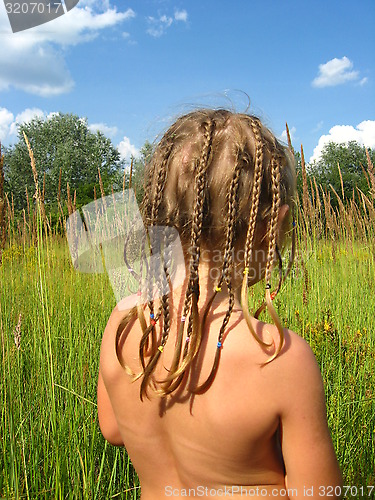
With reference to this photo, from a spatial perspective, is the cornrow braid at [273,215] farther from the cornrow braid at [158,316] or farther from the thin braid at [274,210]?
the cornrow braid at [158,316]

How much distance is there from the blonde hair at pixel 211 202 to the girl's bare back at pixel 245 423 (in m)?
0.02

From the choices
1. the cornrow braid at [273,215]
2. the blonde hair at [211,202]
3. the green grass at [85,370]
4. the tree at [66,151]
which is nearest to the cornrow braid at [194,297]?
the blonde hair at [211,202]

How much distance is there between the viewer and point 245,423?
2.20 feet

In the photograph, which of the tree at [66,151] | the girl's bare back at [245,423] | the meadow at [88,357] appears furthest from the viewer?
the tree at [66,151]

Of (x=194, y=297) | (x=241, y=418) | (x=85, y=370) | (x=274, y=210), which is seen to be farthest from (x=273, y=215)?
(x=85, y=370)

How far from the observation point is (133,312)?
2.67ft

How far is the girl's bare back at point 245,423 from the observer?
2.17 feet

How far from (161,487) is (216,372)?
29 cm

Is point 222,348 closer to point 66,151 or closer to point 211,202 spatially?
point 211,202

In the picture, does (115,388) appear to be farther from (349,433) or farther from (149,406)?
(349,433)

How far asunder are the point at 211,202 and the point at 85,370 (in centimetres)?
84

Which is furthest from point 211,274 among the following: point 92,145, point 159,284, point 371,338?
point 92,145

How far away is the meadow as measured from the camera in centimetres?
118

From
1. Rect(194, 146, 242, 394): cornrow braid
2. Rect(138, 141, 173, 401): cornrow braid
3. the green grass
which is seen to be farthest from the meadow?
Rect(194, 146, 242, 394): cornrow braid
